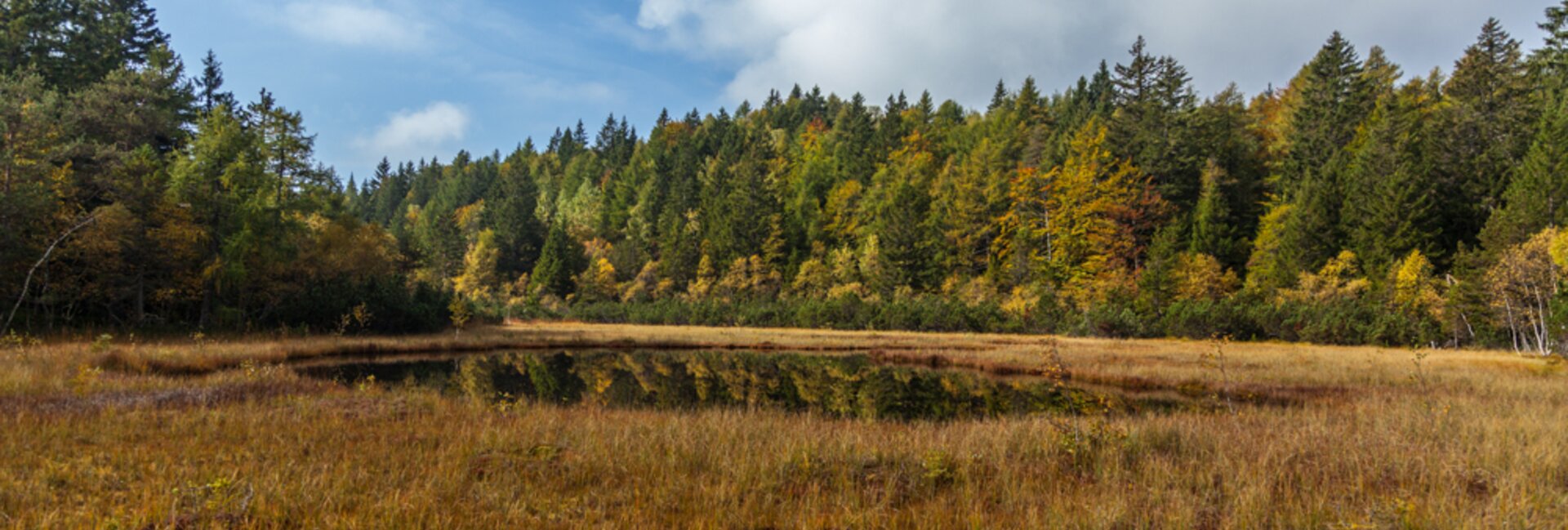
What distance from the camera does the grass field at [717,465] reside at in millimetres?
5551

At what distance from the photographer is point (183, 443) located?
8.24 m

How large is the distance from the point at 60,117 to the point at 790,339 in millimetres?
37927

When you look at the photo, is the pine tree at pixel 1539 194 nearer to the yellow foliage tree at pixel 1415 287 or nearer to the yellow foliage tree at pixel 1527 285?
the yellow foliage tree at pixel 1527 285

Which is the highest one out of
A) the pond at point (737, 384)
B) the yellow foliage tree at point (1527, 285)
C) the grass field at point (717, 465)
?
the yellow foliage tree at point (1527, 285)

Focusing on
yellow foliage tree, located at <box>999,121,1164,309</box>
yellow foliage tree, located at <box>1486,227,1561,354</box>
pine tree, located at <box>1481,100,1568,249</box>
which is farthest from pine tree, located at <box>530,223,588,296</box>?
pine tree, located at <box>1481,100,1568,249</box>

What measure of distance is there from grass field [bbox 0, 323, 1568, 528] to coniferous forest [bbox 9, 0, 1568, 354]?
1665cm

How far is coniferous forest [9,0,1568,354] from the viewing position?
27.8 meters

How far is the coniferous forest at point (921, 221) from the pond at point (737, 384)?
11526mm

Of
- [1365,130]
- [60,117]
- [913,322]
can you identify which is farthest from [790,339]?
[1365,130]

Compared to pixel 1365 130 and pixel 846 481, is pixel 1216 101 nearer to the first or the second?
pixel 1365 130

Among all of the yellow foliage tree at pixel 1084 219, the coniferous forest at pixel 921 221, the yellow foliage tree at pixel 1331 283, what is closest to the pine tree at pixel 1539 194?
the coniferous forest at pixel 921 221

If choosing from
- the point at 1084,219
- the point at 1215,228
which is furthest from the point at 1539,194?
the point at 1084,219

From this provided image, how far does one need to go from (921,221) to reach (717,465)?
2690 inches

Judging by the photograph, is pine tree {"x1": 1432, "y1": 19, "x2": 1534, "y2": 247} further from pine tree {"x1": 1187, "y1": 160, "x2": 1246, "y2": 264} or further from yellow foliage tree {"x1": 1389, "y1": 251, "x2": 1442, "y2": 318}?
pine tree {"x1": 1187, "y1": 160, "x2": 1246, "y2": 264}
